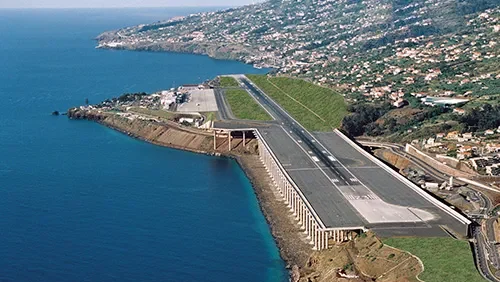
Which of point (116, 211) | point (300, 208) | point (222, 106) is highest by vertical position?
point (222, 106)

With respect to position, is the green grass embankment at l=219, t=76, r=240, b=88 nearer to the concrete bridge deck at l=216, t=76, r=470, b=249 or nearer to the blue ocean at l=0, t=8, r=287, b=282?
the blue ocean at l=0, t=8, r=287, b=282

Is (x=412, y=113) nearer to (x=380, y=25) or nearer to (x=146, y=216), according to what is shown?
(x=146, y=216)

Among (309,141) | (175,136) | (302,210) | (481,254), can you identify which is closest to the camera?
(481,254)

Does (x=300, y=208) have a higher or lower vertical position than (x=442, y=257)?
lower

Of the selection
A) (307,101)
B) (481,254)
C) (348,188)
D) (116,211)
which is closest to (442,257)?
(481,254)

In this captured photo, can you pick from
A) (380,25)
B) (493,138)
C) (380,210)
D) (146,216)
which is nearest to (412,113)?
(493,138)

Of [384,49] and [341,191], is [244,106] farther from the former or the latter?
[384,49]
